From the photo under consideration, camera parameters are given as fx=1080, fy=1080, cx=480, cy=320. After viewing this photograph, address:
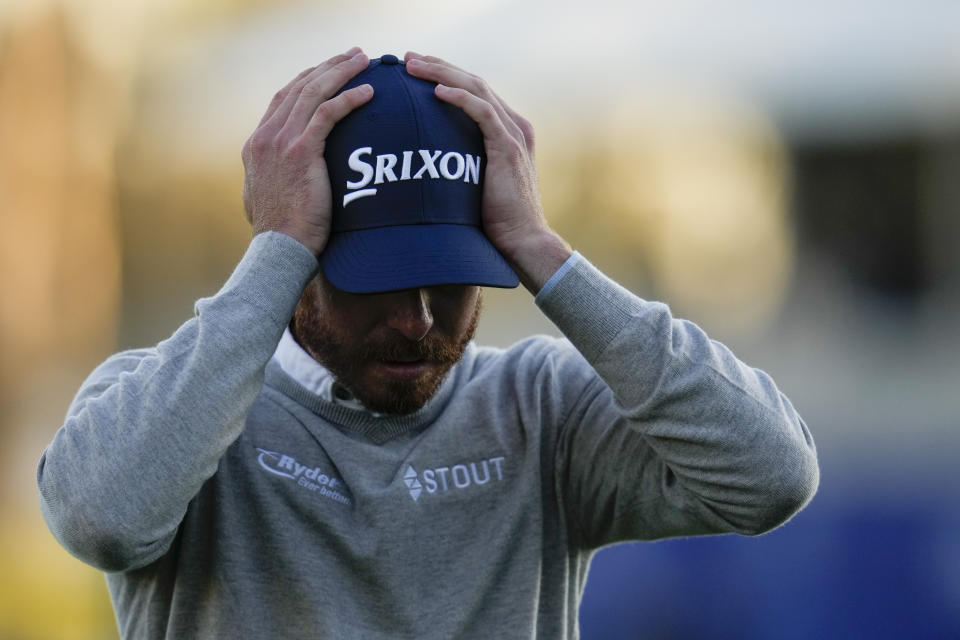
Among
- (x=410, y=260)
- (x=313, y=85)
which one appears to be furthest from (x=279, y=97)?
(x=410, y=260)

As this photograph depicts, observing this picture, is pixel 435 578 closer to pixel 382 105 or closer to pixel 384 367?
pixel 384 367

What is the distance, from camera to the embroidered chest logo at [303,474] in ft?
5.89

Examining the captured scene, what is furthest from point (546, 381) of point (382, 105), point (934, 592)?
point (934, 592)

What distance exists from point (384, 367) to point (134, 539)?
1.67 feet

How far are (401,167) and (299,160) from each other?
0.53ft

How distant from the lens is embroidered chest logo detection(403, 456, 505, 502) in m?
1.85

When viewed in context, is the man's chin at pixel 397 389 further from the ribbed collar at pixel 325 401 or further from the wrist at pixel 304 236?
the wrist at pixel 304 236

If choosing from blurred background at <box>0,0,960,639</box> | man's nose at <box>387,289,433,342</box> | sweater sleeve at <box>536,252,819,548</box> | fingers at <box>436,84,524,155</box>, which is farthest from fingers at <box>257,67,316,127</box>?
blurred background at <box>0,0,960,639</box>

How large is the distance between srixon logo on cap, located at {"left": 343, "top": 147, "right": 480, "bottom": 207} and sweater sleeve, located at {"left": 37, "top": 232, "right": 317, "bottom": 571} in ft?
0.63

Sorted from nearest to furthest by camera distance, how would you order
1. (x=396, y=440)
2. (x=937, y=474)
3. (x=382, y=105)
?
(x=382, y=105) → (x=396, y=440) → (x=937, y=474)

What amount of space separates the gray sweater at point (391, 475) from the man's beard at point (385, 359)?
0.05 meters

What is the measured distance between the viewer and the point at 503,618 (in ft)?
5.98

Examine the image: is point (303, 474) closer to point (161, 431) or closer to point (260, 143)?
point (161, 431)

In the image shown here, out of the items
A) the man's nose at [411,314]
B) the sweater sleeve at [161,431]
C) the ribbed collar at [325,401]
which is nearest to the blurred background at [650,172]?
the ribbed collar at [325,401]
